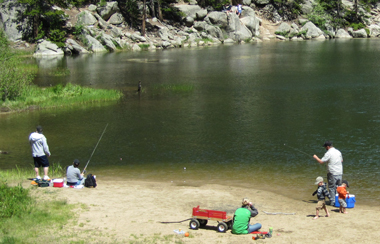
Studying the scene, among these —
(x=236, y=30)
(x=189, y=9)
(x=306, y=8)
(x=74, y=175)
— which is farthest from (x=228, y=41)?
(x=74, y=175)

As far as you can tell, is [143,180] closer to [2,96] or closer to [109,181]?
[109,181]

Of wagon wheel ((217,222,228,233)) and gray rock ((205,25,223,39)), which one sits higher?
gray rock ((205,25,223,39))

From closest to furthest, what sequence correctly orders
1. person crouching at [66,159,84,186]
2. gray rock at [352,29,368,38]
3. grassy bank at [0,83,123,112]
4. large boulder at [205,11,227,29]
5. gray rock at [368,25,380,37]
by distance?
person crouching at [66,159,84,186]
grassy bank at [0,83,123,112]
large boulder at [205,11,227,29]
gray rock at [352,29,368,38]
gray rock at [368,25,380,37]

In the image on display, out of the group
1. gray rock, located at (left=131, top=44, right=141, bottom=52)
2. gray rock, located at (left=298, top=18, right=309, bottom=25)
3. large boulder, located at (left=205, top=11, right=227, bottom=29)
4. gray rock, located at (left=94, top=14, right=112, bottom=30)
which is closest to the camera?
gray rock, located at (left=131, top=44, right=141, bottom=52)

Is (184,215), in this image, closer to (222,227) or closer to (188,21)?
(222,227)

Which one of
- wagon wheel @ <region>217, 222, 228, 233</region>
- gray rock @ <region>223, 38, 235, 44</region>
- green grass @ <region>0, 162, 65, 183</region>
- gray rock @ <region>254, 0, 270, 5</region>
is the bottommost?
green grass @ <region>0, 162, 65, 183</region>

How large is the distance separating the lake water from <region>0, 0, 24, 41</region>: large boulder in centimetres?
3969

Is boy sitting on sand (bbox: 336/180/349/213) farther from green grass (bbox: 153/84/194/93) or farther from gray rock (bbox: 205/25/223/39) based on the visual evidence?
gray rock (bbox: 205/25/223/39)

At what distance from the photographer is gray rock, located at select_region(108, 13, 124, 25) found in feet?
318

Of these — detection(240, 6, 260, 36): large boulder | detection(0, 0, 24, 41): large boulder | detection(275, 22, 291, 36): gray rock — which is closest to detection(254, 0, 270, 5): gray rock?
detection(240, 6, 260, 36): large boulder

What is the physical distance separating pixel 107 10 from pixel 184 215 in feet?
289

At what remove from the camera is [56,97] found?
126 feet

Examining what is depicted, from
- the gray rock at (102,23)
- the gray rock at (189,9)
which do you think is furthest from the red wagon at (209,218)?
the gray rock at (189,9)

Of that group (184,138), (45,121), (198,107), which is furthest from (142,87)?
(184,138)
